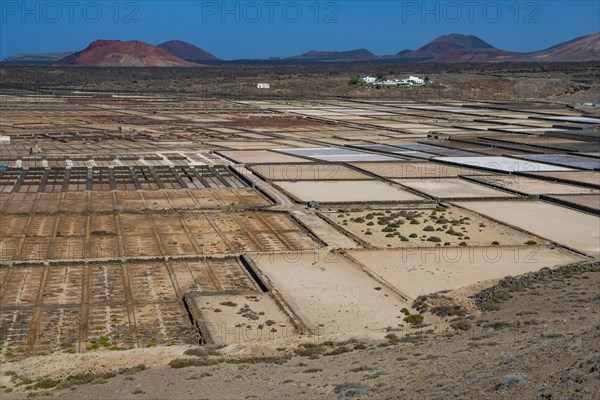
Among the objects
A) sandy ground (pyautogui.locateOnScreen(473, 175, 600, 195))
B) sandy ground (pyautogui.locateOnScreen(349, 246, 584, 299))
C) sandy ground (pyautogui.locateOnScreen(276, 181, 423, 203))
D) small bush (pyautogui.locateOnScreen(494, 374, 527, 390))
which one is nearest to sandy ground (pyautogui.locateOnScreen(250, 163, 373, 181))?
sandy ground (pyautogui.locateOnScreen(276, 181, 423, 203))

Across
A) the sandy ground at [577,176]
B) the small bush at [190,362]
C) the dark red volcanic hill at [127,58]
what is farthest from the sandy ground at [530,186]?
the dark red volcanic hill at [127,58]

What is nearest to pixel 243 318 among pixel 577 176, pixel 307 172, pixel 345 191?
pixel 345 191

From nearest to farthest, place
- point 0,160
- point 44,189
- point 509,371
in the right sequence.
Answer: point 509,371, point 44,189, point 0,160

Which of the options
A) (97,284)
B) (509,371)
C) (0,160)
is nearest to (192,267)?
(97,284)

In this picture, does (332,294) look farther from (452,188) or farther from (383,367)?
(452,188)

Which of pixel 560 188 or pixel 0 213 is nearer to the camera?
pixel 0 213

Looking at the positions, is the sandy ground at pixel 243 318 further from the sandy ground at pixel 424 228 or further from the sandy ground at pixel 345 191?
the sandy ground at pixel 345 191

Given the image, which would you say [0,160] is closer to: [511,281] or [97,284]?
[97,284]
